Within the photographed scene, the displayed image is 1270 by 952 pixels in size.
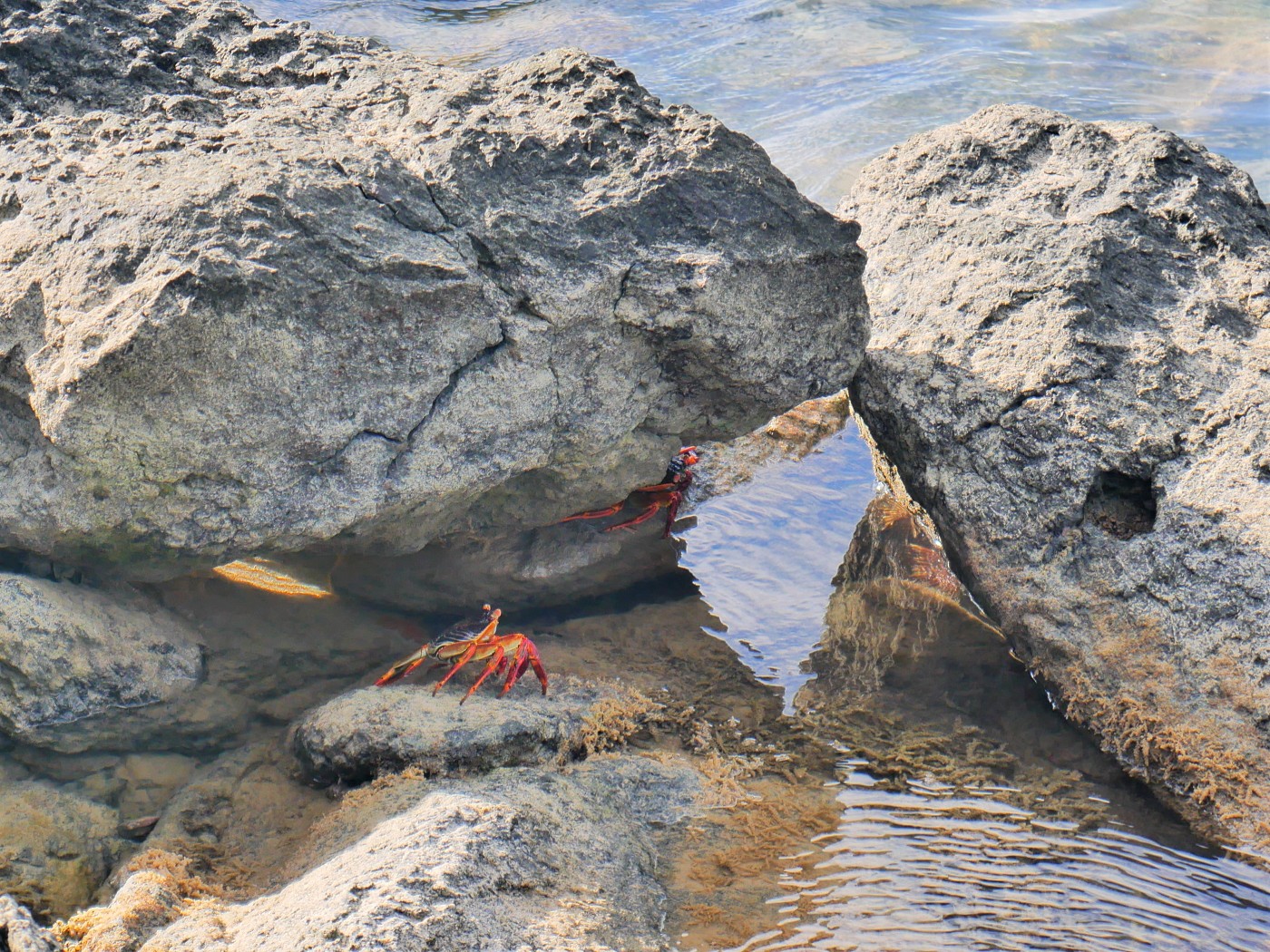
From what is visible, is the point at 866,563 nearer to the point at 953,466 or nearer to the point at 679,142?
the point at 953,466

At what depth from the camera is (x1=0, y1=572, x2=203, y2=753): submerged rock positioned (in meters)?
3.87

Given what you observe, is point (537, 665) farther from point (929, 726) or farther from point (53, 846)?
point (53, 846)

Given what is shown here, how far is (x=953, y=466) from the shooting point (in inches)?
177

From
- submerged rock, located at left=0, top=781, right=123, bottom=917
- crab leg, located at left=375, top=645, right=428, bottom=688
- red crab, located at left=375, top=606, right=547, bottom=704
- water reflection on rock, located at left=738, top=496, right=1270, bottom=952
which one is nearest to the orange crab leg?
red crab, located at left=375, top=606, right=547, bottom=704

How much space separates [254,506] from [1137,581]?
312 cm

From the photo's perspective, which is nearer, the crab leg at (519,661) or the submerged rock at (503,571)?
the crab leg at (519,661)

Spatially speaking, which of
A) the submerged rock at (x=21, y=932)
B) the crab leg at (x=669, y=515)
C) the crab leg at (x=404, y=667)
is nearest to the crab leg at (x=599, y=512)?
the crab leg at (x=669, y=515)

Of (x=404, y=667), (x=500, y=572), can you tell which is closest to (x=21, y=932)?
(x=404, y=667)

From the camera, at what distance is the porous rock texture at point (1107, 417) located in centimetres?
389

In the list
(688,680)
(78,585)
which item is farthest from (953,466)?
(78,585)

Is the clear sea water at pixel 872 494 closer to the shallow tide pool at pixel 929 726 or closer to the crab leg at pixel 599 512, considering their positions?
the shallow tide pool at pixel 929 726

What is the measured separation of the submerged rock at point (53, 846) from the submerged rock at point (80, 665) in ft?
0.70

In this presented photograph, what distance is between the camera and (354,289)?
3604 mm

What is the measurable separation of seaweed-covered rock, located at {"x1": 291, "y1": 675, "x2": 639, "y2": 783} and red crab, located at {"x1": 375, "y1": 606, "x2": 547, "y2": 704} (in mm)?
193
